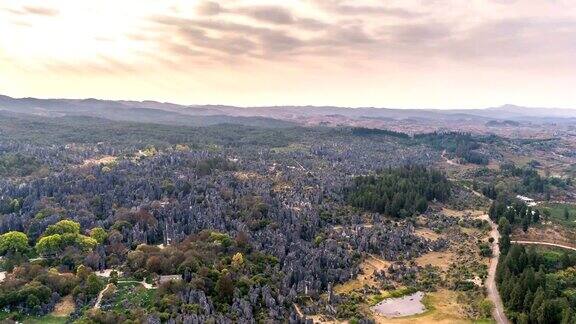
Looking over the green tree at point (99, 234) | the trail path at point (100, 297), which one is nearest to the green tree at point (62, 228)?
the green tree at point (99, 234)

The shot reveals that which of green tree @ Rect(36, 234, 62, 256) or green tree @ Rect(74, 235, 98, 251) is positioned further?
green tree @ Rect(74, 235, 98, 251)

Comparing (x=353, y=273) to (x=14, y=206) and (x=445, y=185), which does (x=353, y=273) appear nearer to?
(x=445, y=185)

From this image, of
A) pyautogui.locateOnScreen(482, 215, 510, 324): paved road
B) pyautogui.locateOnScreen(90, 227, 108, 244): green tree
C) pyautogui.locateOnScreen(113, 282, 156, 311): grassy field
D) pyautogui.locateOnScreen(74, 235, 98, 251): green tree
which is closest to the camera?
pyautogui.locateOnScreen(113, 282, 156, 311): grassy field

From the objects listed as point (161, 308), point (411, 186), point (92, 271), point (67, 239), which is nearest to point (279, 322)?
point (161, 308)

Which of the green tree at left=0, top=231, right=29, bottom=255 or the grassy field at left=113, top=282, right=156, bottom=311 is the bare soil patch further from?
the green tree at left=0, top=231, right=29, bottom=255

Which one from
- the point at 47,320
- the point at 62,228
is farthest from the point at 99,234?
the point at 47,320

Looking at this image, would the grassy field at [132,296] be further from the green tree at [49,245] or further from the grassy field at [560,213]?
the grassy field at [560,213]

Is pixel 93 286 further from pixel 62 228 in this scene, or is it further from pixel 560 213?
pixel 560 213

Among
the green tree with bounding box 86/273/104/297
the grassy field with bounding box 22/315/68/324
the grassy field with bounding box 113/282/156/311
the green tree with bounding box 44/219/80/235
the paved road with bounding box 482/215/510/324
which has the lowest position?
the paved road with bounding box 482/215/510/324

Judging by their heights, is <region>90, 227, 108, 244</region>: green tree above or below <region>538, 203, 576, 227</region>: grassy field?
above

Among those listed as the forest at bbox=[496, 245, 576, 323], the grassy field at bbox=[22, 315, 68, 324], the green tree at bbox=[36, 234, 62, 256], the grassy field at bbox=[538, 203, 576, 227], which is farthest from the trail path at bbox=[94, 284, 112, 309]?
the grassy field at bbox=[538, 203, 576, 227]
